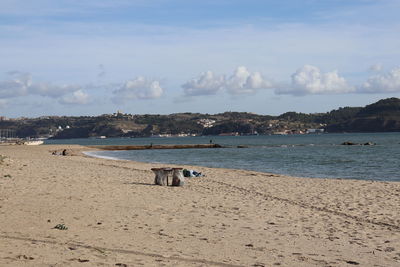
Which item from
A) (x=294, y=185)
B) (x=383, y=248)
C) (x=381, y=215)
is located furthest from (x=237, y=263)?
(x=294, y=185)

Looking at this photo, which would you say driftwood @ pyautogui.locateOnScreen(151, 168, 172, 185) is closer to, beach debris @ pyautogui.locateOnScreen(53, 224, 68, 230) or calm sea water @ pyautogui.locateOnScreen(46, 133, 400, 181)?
beach debris @ pyautogui.locateOnScreen(53, 224, 68, 230)

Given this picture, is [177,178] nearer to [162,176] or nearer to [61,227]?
[162,176]

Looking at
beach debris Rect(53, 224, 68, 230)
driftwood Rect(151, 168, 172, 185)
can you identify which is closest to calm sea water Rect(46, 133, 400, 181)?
driftwood Rect(151, 168, 172, 185)

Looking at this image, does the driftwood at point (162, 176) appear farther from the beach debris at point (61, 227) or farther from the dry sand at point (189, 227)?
the beach debris at point (61, 227)

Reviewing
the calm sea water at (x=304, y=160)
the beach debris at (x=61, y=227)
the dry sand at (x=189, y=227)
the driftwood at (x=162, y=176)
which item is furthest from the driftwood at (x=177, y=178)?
the calm sea water at (x=304, y=160)

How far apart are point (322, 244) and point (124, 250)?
4.06 meters

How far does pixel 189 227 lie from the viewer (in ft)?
37.4

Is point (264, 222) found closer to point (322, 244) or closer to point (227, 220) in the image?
point (227, 220)

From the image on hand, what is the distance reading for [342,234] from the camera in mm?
11227

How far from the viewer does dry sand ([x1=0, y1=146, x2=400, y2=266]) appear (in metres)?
8.60

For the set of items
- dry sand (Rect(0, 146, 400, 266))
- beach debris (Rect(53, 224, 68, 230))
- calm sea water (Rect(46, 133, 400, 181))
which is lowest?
calm sea water (Rect(46, 133, 400, 181))

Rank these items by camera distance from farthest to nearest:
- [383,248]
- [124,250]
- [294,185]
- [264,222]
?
[294,185]
[264,222]
[383,248]
[124,250]

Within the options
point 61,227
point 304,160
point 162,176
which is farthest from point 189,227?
point 304,160

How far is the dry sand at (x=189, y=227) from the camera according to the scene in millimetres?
8602
